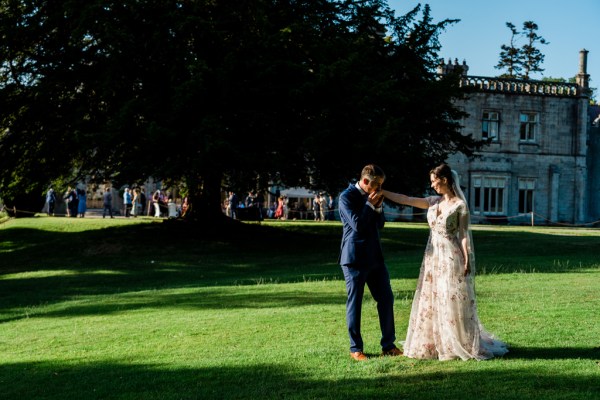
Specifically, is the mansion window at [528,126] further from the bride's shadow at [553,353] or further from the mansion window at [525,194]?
the bride's shadow at [553,353]

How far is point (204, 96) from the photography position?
23750mm

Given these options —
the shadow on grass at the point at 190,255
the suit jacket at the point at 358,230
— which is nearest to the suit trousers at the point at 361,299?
the suit jacket at the point at 358,230

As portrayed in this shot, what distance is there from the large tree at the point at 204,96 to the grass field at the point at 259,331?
3.20m

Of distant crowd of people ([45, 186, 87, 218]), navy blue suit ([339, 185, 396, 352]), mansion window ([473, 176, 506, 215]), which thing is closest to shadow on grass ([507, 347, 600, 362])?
navy blue suit ([339, 185, 396, 352])

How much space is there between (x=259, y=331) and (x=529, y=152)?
45.0m

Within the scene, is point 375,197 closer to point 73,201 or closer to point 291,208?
point 73,201

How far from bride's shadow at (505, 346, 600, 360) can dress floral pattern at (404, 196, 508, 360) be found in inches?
8.1

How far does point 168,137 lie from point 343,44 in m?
6.79

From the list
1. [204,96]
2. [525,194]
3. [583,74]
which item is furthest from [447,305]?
[583,74]

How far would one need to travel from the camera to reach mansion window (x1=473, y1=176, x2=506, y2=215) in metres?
50.9

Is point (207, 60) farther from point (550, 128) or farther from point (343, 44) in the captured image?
point (550, 128)

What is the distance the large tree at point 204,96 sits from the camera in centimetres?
2339

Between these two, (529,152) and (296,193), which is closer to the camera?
(296,193)

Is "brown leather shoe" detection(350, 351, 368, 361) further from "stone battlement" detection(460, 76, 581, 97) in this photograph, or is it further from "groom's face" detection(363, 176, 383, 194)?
"stone battlement" detection(460, 76, 581, 97)
